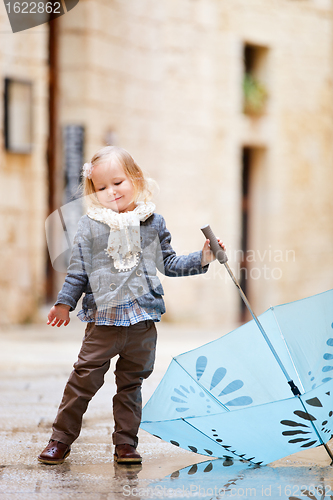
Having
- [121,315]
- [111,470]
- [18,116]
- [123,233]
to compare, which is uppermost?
[18,116]

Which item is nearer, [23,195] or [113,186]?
[113,186]

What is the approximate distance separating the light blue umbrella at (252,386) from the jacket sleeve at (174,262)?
0.32m

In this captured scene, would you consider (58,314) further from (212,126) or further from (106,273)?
(212,126)

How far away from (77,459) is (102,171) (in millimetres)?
1263

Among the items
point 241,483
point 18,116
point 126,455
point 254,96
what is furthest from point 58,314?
point 254,96

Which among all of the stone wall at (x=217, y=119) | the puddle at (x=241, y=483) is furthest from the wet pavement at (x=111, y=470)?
the stone wall at (x=217, y=119)

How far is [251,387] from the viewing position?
278cm

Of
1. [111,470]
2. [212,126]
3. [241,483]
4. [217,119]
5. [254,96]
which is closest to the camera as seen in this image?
[241,483]

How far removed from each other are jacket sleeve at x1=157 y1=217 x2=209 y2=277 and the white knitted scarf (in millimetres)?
128

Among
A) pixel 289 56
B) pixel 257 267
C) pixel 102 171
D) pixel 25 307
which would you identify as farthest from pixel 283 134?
pixel 102 171

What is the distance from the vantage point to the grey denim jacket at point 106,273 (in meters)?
2.81

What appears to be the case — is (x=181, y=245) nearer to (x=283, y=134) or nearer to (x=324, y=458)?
(x=283, y=134)

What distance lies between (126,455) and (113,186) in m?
1.16

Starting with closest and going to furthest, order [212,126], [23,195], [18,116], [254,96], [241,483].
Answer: [241,483]
[18,116]
[23,195]
[212,126]
[254,96]
